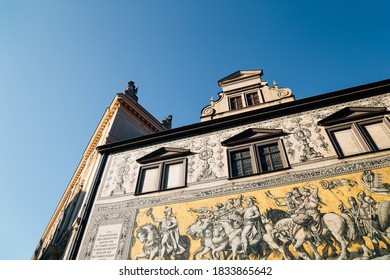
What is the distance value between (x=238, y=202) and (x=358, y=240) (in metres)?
2.96

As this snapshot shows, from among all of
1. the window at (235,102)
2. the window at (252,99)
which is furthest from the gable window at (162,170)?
the window at (252,99)

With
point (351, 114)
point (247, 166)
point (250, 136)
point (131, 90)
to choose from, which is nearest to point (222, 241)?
point (247, 166)

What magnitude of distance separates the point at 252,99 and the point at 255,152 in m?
3.47

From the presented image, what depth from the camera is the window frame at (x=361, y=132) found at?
682 centimetres

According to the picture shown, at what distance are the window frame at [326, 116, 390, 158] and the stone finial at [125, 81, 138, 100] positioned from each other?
11.6m

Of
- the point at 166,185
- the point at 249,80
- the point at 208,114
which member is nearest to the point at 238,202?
the point at 166,185

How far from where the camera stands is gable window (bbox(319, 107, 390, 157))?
693cm

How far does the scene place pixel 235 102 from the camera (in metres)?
10.8

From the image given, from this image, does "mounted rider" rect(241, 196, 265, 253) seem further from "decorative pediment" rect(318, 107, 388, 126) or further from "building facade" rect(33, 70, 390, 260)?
"decorative pediment" rect(318, 107, 388, 126)

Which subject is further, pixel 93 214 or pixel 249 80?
pixel 249 80

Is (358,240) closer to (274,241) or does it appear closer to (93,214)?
(274,241)

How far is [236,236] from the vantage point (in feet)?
20.2

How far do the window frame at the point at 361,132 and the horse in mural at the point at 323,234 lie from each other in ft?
7.03

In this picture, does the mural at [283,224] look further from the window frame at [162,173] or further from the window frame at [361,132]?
the window frame at [162,173]
